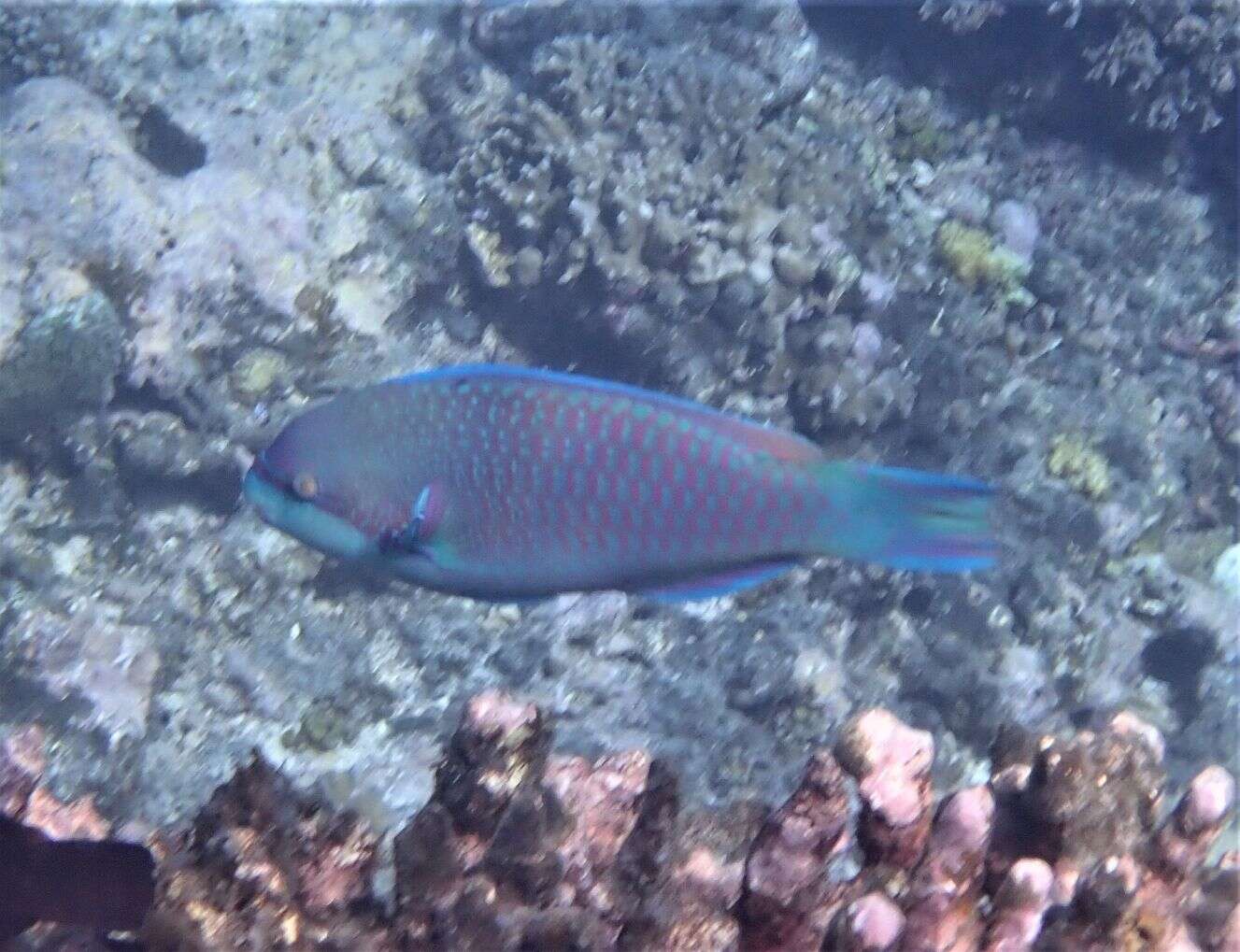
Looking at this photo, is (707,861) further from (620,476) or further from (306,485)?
(306,485)

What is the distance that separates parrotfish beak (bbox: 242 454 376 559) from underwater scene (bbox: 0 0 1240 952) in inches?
0.4

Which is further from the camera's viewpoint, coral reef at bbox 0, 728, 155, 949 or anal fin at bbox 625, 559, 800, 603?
anal fin at bbox 625, 559, 800, 603

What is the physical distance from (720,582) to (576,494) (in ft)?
1.26

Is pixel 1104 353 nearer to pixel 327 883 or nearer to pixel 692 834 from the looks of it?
pixel 692 834


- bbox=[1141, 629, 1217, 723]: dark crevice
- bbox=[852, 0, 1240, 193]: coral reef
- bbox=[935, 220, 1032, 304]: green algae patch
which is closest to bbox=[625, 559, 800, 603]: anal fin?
bbox=[1141, 629, 1217, 723]: dark crevice

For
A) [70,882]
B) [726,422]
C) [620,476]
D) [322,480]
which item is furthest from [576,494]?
[70,882]

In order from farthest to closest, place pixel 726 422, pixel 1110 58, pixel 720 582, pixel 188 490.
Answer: pixel 1110 58 < pixel 188 490 < pixel 720 582 < pixel 726 422

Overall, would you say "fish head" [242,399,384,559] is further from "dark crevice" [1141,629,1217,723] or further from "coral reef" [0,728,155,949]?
"dark crevice" [1141,629,1217,723]

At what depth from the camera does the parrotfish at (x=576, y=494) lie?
2.07 meters

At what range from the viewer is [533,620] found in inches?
198

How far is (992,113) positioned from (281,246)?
643 centimetres

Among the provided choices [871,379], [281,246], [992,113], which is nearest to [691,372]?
[871,379]

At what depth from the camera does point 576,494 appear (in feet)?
7.30

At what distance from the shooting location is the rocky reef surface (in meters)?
1.95
